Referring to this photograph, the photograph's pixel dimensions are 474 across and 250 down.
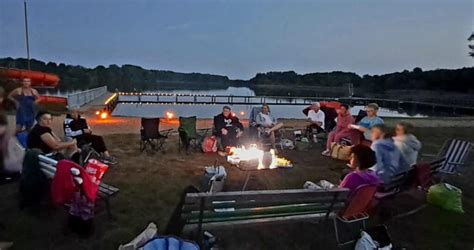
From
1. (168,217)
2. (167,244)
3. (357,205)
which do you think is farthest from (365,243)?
(168,217)

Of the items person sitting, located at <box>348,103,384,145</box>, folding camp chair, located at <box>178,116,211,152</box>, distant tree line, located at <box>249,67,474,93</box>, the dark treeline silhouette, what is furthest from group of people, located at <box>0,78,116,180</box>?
distant tree line, located at <box>249,67,474,93</box>

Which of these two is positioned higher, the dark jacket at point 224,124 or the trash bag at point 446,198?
the dark jacket at point 224,124

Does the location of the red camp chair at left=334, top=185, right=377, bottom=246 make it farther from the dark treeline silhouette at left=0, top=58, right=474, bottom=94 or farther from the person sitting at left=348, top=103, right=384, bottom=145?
the dark treeline silhouette at left=0, top=58, right=474, bottom=94

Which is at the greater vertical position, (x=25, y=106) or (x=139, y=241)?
(x=25, y=106)

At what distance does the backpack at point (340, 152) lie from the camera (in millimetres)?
7026

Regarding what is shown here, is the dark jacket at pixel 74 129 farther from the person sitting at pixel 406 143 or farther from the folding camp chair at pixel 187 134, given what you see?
the person sitting at pixel 406 143

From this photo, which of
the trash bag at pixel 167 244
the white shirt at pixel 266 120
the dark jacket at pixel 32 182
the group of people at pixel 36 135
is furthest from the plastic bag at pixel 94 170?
the white shirt at pixel 266 120

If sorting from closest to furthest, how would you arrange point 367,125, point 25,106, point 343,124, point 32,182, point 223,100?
point 32,182
point 25,106
point 367,125
point 343,124
point 223,100

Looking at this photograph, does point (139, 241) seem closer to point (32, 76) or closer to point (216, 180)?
point (216, 180)

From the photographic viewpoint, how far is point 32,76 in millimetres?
20062

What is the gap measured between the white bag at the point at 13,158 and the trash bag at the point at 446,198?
4.90 metres

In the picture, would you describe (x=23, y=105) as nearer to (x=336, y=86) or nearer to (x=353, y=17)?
(x=353, y=17)

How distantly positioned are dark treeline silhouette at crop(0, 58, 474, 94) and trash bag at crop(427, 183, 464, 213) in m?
55.6

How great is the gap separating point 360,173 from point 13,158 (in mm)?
3748
